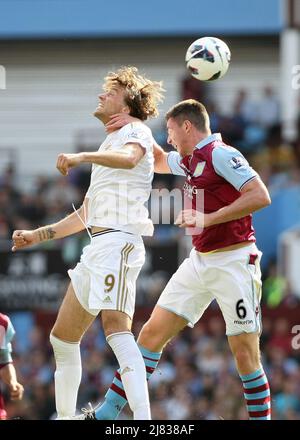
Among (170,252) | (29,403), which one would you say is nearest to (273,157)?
(170,252)

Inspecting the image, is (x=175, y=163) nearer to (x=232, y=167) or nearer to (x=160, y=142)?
(x=232, y=167)

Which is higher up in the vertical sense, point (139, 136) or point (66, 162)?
point (139, 136)

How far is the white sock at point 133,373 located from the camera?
7.16m

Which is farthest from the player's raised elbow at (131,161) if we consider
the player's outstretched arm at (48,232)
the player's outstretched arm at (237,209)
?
the player's outstretched arm at (48,232)

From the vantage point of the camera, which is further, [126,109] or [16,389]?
[16,389]

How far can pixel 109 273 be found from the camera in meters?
7.34

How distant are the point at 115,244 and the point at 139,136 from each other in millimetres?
748

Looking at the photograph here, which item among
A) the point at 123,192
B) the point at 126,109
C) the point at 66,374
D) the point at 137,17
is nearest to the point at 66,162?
the point at 123,192

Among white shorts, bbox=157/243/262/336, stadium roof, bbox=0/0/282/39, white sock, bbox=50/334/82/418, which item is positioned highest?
stadium roof, bbox=0/0/282/39

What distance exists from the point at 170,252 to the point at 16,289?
2.60m

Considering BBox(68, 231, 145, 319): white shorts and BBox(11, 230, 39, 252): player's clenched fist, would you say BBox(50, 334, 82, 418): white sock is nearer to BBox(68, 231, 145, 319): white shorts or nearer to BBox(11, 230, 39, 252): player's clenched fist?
BBox(68, 231, 145, 319): white shorts

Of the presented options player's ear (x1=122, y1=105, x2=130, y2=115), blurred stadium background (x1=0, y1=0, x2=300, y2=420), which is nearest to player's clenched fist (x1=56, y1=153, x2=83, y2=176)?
player's ear (x1=122, y1=105, x2=130, y2=115)

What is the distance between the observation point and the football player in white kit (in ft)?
23.7

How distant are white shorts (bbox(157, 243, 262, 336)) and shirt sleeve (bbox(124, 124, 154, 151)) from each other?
2.88ft
